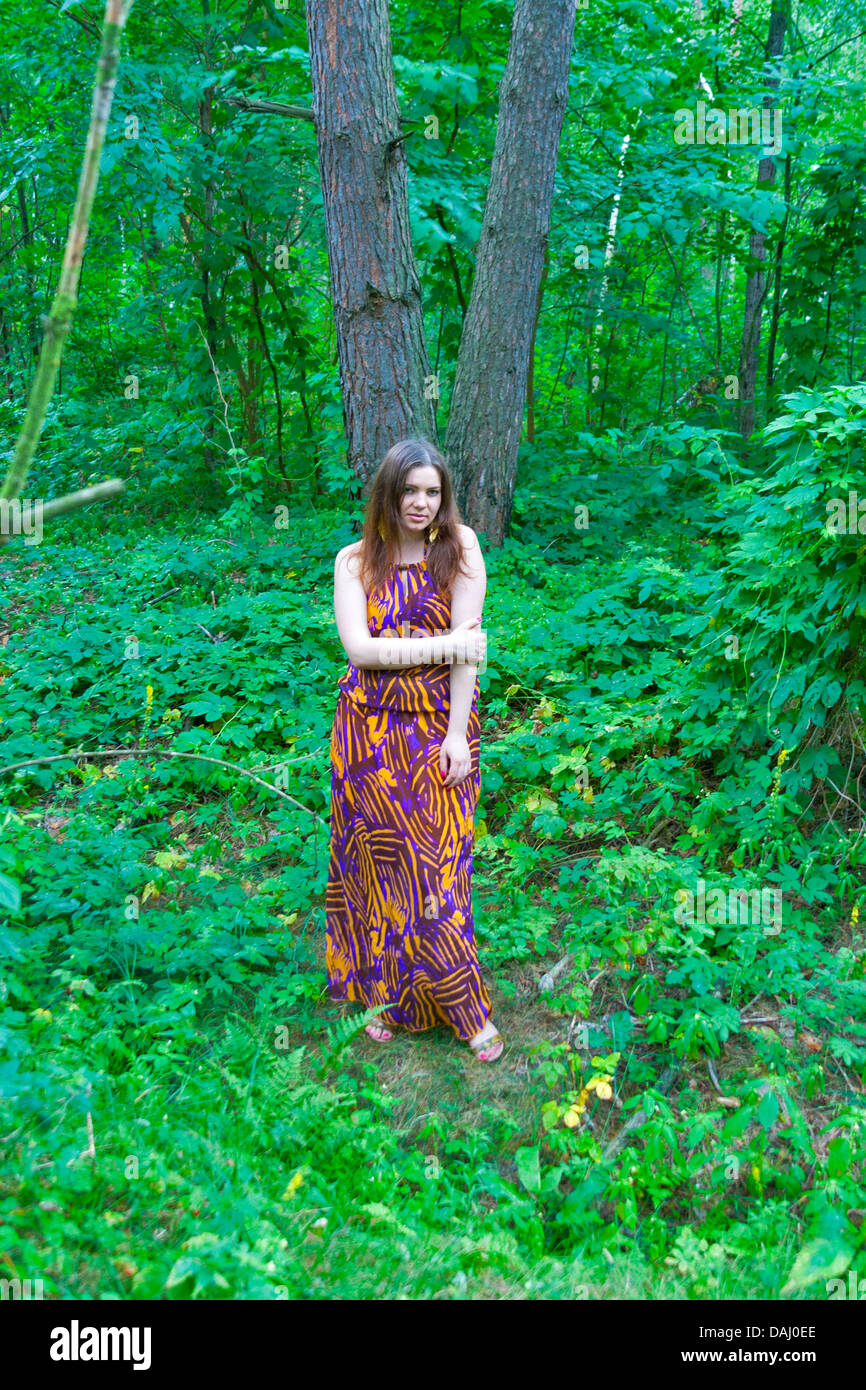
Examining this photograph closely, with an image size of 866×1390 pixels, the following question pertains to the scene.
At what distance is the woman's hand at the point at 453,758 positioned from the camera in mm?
3154

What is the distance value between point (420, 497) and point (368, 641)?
1.74 ft

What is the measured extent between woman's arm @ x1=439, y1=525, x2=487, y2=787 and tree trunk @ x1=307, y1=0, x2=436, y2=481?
3.19 meters

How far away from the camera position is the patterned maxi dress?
310cm

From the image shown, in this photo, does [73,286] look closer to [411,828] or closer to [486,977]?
[411,828]

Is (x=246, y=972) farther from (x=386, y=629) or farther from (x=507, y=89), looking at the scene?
(x=507, y=89)

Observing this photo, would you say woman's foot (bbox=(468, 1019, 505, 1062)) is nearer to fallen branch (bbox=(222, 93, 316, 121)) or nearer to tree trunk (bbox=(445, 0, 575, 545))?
tree trunk (bbox=(445, 0, 575, 545))

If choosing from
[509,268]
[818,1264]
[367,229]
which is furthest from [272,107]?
[818,1264]

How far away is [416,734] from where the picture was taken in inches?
125

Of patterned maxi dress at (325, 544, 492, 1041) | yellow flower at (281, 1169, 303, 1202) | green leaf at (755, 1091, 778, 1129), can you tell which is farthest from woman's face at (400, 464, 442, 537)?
green leaf at (755, 1091, 778, 1129)

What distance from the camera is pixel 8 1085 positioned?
195 centimetres

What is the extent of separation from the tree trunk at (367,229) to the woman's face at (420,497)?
124 inches

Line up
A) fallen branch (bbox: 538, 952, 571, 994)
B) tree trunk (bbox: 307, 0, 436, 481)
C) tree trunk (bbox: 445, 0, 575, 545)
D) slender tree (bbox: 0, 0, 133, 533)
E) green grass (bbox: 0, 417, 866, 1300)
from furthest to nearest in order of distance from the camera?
tree trunk (bbox: 445, 0, 575, 545), tree trunk (bbox: 307, 0, 436, 481), fallen branch (bbox: 538, 952, 571, 994), green grass (bbox: 0, 417, 866, 1300), slender tree (bbox: 0, 0, 133, 533)

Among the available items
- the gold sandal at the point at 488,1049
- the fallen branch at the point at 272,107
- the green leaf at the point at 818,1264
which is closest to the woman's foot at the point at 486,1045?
the gold sandal at the point at 488,1049

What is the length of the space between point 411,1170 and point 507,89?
690cm
